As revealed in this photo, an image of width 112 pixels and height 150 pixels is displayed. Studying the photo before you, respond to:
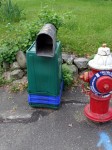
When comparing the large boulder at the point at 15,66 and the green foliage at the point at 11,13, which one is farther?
the green foliage at the point at 11,13

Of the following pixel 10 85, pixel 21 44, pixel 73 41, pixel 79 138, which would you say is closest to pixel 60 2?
pixel 73 41

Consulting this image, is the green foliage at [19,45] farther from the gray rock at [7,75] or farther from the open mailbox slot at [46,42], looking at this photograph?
the open mailbox slot at [46,42]

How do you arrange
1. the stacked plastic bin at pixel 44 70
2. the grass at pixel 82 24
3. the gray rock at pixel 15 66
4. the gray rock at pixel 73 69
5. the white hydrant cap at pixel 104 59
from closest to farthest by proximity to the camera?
1. the white hydrant cap at pixel 104 59
2. the stacked plastic bin at pixel 44 70
3. the gray rock at pixel 73 69
4. the gray rock at pixel 15 66
5. the grass at pixel 82 24

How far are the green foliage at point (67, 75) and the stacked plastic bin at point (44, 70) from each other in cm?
48

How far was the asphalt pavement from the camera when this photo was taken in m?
3.35

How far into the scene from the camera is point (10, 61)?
16.1 feet

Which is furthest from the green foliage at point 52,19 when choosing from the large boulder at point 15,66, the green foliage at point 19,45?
the large boulder at point 15,66

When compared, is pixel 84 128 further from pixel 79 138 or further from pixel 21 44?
pixel 21 44

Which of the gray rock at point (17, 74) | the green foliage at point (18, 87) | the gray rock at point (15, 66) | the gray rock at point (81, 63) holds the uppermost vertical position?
the gray rock at point (81, 63)

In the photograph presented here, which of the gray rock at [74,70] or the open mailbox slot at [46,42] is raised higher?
the open mailbox slot at [46,42]

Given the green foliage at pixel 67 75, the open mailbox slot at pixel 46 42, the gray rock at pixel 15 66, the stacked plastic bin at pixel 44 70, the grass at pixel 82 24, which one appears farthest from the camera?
the grass at pixel 82 24

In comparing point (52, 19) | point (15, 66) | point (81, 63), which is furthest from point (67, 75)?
point (52, 19)

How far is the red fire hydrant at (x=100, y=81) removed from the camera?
3.26 m

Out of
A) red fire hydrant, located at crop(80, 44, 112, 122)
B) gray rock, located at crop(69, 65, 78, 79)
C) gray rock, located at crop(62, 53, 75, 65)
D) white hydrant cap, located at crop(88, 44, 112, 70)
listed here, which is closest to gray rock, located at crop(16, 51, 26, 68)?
gray rock, located at crop(62, 53, 75, 65)
